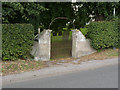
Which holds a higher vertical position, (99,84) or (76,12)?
(76,12)

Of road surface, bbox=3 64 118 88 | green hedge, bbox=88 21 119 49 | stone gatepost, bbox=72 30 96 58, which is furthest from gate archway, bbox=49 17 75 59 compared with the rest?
road surface, bbox=3 64 118 88

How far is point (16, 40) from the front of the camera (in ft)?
24.5

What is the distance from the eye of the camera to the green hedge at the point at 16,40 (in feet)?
23.7

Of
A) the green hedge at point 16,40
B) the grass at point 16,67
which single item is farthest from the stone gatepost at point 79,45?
the grass at point 16,67

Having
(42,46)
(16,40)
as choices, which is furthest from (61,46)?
(16,40)

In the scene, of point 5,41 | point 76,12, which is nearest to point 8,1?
point 5,41

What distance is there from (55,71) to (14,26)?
3.07 meters

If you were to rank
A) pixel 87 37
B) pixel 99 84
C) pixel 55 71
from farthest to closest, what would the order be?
pixel 87 37
pixel 55 71
pixel 99 84

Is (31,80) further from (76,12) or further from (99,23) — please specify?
(76,12)

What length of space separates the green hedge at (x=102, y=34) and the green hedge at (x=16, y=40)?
12.7ft

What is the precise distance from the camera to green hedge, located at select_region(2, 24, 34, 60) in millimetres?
7217

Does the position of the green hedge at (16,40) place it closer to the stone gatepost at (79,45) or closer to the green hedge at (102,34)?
the stone gatepost at (79,45)

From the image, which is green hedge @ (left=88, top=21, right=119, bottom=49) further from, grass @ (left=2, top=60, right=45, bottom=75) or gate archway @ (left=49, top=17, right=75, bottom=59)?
grass @ (left=2, top=60, right=45, bottom=75)

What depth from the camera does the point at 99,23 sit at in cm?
938
